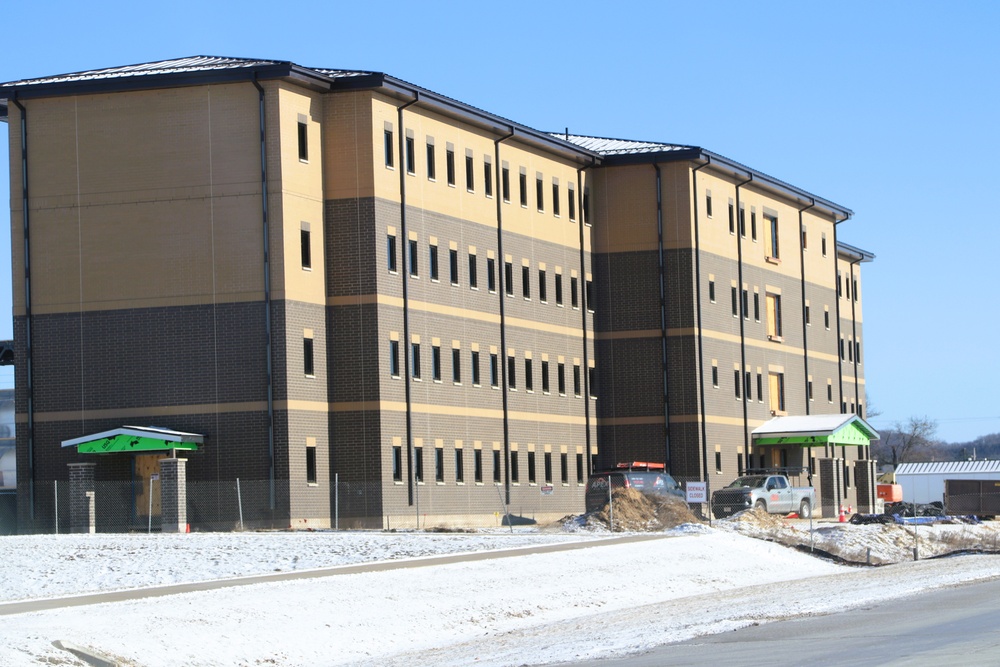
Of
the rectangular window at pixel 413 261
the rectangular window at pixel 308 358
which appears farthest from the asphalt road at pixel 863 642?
the rectangular window at pixel 413 261

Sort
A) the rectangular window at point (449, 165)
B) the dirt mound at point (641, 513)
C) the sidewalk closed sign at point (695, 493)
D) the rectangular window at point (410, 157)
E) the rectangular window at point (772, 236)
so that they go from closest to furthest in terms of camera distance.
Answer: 1. the sidewalk closed sign at point (695, 493)
2. the dirt mound at point (641, 513)
3. the rectangular window at point (410, 157)
4. the rectangular window at point (449, 165)
5. the rectangular window at point (772, 236)

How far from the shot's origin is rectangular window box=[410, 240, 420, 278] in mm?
55000

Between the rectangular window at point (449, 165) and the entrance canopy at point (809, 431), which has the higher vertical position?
the rectangular window at point (449, 165)

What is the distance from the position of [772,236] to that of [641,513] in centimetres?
3027

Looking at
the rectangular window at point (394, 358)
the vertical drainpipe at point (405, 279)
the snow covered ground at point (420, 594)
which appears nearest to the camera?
the snow covered ground at point (420, 594)

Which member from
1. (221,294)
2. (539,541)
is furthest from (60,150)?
(539,541)

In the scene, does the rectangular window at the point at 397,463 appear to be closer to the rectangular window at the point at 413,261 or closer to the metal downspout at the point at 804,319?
the rectangular window at the point at 413,261

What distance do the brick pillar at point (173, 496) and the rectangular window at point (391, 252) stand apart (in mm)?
10089

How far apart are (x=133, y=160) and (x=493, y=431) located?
16211 millimetres

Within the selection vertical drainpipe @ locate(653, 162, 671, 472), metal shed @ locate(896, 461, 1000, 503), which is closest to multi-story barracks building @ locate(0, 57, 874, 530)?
vertical drainpipe @ locate(653, 162, 671, 472)

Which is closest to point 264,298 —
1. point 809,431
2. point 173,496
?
point 173,496

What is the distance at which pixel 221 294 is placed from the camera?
50.7 meters

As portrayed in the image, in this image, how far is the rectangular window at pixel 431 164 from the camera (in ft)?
184

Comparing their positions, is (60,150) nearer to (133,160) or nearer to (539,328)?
(133,160)
